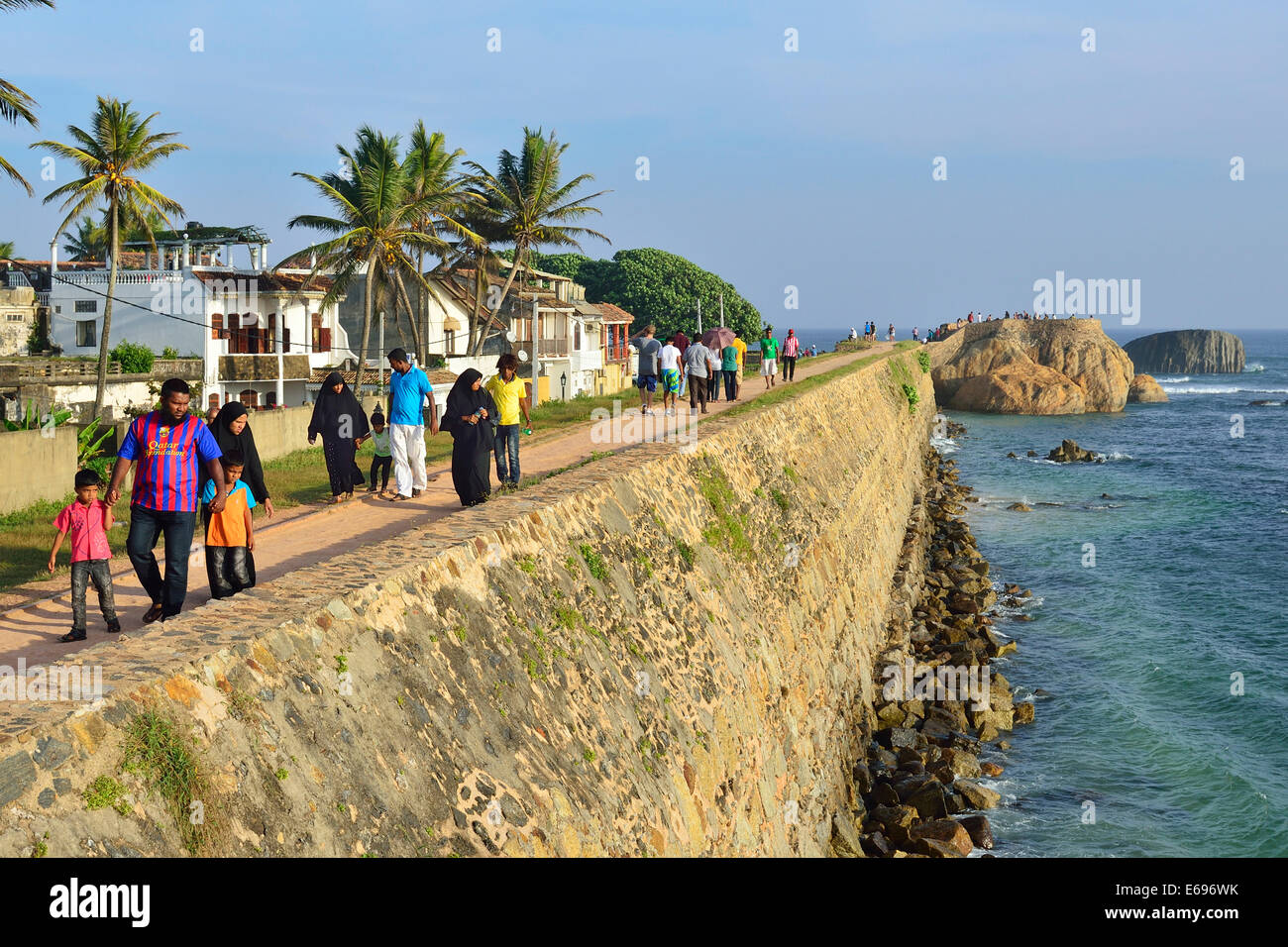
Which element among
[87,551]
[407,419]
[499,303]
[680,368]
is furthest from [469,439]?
[499,303]

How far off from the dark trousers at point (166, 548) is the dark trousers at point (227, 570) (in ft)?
0.74

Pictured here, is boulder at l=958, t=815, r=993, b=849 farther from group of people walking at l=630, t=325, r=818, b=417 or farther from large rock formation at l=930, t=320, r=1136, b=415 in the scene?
large rock formation at l=930, t=320, r=1136, b=415

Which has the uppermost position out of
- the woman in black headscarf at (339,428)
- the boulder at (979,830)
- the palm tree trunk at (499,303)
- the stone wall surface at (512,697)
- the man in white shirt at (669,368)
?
the palm tree trunk at (499,303)

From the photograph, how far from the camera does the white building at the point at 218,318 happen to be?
3928 centimetres

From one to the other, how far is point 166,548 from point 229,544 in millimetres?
491

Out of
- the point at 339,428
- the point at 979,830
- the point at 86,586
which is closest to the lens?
the point at 86,586

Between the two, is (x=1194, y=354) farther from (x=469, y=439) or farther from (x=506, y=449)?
(x=469, y=439)

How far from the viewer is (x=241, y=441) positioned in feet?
32.3

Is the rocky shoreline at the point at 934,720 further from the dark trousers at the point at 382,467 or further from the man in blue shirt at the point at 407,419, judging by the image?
the dark trousers at the point at 382,467

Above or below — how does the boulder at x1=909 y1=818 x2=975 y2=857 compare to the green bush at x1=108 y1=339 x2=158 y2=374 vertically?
below

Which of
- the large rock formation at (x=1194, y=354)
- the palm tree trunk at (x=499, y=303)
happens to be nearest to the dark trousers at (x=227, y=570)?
the palm tree trunk at (x=499, y=303)

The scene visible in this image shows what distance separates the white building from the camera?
39.3m

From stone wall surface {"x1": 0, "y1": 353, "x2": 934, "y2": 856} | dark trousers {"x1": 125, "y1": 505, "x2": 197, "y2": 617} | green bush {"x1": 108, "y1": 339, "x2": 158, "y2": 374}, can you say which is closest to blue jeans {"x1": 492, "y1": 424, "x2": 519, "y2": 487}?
stone wall surface {"x1": 0, "y1": 353, "x2": 934, "y2": 856}

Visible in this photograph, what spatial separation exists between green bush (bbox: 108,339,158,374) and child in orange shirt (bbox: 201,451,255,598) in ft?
103
